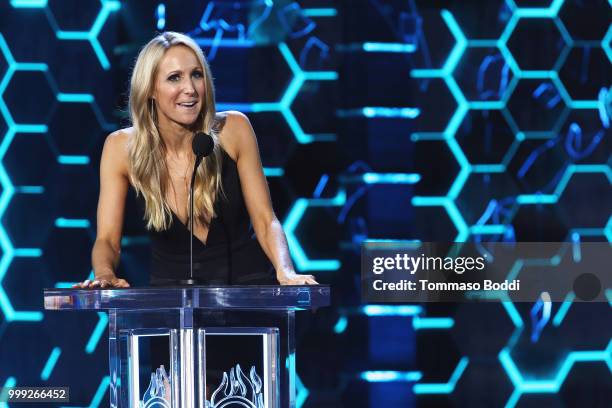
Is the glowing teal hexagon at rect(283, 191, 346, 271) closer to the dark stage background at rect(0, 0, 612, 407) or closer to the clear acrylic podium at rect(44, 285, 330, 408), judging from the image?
the dark stage background at rect(0, 0, 612, 407)

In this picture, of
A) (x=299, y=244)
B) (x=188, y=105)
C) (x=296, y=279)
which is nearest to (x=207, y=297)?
(x=296, y=279)

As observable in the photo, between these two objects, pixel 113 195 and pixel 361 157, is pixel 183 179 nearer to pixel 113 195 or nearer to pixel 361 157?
pixel 113 195

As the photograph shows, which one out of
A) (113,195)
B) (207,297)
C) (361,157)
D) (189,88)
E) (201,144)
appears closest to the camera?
(207,297)

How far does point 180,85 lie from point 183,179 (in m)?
0.28

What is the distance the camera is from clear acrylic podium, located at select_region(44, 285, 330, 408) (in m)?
2.00

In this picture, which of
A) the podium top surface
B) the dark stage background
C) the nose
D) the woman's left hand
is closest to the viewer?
the podium top surface

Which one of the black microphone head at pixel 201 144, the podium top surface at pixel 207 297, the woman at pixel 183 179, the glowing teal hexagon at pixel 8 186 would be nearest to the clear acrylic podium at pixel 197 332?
the podium top surface at pixel 207 297

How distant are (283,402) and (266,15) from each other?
1.98 meters

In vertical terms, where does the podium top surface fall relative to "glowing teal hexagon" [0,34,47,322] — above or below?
below

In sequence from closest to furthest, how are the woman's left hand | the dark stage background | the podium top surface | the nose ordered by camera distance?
the podium top surface, the woman's left hand, the nose, the dark stage background

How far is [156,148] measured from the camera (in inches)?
108

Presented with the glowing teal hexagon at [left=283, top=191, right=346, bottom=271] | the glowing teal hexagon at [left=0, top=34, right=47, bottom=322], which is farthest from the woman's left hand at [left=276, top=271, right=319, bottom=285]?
the glowing teal hexagon at [left=0, top=34, right=47, bottom=322]

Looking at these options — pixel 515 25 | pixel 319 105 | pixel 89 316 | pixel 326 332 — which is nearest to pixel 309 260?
pixel 326 332

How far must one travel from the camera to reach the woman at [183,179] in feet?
8.81
